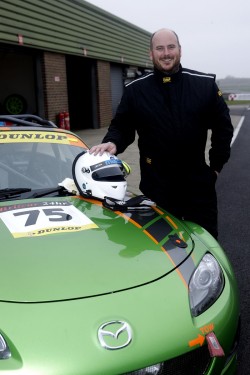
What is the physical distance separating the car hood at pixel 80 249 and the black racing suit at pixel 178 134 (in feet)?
1.58

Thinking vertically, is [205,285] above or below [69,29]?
below

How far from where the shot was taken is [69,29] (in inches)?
506

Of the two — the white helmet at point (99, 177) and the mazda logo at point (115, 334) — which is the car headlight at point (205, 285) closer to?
the mazda logo at point (115, 334)

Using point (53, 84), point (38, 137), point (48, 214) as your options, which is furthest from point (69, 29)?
point (48, 214)

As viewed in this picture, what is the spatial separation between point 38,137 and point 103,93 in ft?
42.7

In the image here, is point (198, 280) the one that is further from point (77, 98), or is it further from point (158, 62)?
point (77, 98)

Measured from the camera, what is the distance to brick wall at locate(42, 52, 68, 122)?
37.5 feet

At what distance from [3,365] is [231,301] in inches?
40.4

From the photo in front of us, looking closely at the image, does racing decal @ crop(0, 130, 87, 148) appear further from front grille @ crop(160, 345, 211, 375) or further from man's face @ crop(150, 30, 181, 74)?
front grille @ crop(160, 345, 211, 375)

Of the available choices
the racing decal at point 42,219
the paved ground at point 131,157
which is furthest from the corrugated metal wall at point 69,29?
the racing decal at point 42,219

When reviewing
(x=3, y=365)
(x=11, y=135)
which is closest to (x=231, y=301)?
(x=3, y=365)

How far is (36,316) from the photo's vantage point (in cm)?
160

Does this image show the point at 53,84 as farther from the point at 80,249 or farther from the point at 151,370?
the point at 151,370

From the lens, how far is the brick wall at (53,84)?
37.5ft
